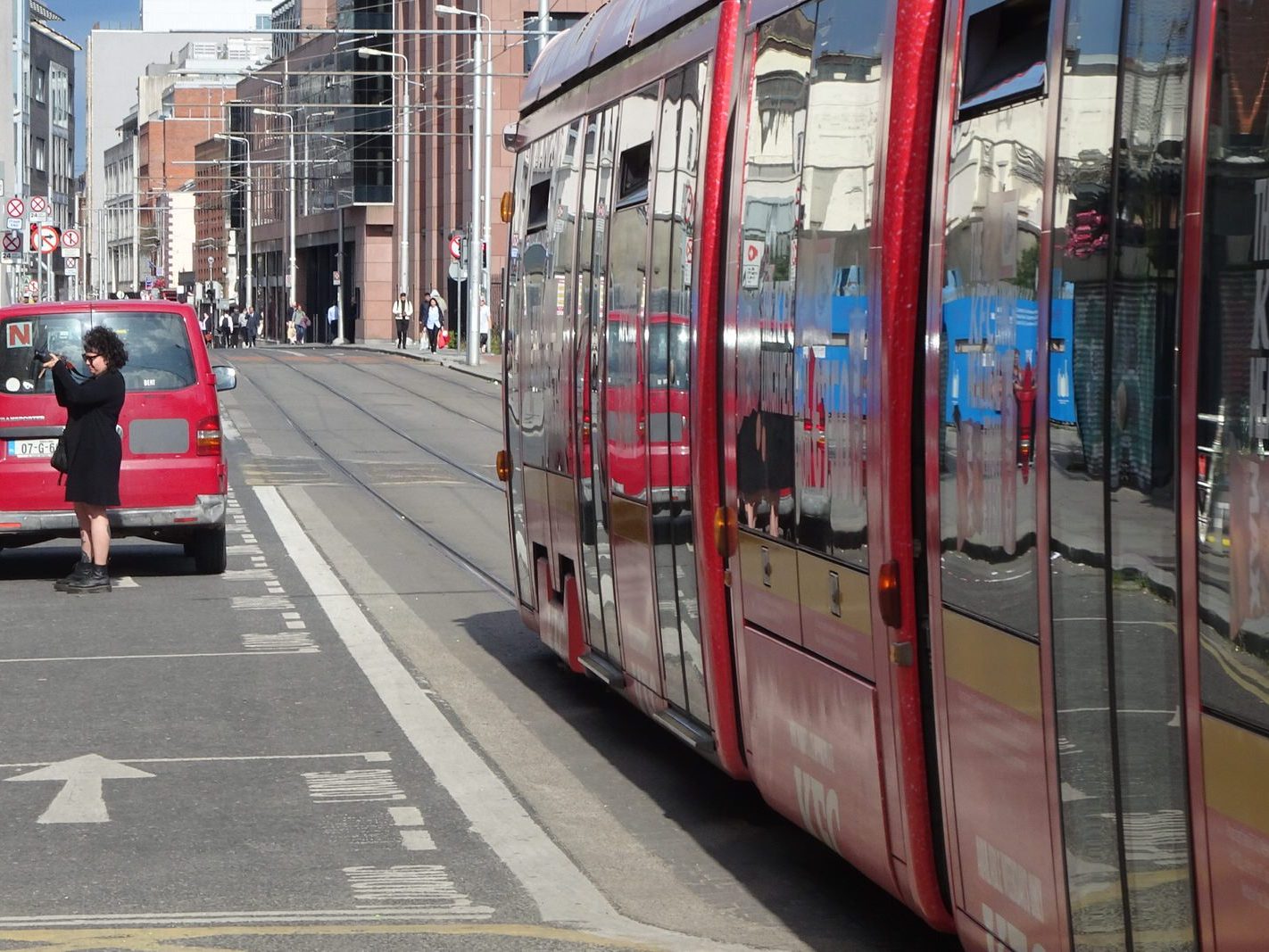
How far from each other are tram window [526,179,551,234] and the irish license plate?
567cm

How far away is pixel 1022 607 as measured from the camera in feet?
13.9

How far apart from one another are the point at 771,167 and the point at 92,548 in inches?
346

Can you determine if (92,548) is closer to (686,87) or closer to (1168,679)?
(686,87)

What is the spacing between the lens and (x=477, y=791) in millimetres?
7820

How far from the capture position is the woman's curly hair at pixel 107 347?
44.1 feet

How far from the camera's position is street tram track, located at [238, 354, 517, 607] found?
14.8 m

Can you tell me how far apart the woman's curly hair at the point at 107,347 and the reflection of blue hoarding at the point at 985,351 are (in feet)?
31.3

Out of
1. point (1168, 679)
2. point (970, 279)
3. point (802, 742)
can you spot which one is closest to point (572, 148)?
point (802, 742)

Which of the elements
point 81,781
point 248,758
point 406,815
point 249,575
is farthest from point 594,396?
point 249,575

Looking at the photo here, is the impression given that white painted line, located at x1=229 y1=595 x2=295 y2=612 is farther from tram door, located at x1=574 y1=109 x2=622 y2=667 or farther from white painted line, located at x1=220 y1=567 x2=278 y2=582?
tram door, located at x1=574 y1=109 x2=622 y2=667

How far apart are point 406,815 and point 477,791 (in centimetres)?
46

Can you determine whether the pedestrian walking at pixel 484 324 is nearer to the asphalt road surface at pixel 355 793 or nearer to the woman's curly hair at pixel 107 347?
the woman's curly hair at pixel 107 347

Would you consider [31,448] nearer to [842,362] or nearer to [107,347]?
[107,347]

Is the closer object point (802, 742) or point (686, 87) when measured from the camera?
point (802, 742)
